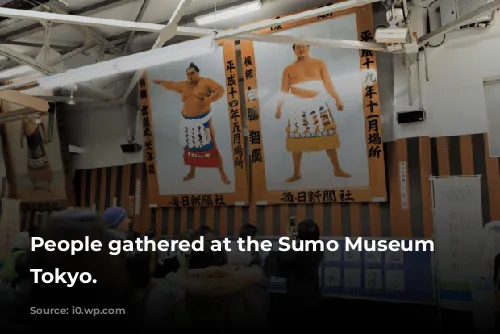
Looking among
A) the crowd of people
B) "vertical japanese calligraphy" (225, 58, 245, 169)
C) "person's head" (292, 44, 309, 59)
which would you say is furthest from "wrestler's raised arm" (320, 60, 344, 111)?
the crowd of people

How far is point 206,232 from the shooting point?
482cm

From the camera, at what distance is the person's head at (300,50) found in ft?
14.2

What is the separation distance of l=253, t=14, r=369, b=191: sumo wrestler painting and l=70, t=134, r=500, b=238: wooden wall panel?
32 centimetres

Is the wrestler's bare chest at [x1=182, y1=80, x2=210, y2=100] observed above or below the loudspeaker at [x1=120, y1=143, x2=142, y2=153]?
above

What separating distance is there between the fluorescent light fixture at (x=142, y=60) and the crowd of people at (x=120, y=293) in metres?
1.52

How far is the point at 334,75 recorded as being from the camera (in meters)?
4.25

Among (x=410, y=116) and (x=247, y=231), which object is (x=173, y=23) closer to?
(x=247, y=231)

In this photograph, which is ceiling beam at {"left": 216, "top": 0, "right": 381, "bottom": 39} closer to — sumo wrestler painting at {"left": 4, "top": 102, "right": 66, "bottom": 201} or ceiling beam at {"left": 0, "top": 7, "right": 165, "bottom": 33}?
ceiling beam at {"left": 0, "top": 7, "right": 165, "bottom": 33}

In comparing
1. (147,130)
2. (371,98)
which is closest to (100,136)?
(147,130)

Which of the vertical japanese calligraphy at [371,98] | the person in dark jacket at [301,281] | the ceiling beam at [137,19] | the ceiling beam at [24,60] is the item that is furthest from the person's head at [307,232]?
the ceiling beam at [24,60]

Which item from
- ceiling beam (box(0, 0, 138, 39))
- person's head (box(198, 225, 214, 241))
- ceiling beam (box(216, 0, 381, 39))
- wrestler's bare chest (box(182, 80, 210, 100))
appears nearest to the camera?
ceiling beam (box(216, 0, 381, 39))

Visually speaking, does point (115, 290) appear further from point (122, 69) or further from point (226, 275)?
point (122, 69)

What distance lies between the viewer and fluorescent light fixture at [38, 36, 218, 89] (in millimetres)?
3410

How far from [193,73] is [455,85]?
10.1 ft
